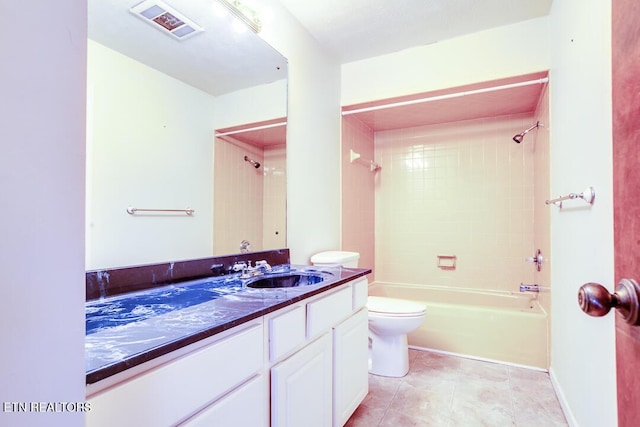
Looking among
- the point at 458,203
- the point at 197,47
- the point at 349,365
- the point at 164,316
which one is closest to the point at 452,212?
the point at 458,203

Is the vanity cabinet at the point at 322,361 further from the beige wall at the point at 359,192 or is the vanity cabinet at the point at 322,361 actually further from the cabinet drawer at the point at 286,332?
the beige wall at the point at 359,192

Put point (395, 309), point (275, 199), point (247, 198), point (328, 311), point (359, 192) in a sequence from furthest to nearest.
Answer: point (359, 192) < point (395, 309) < point (275, 199) < point (247, 198) < point (328, 311)

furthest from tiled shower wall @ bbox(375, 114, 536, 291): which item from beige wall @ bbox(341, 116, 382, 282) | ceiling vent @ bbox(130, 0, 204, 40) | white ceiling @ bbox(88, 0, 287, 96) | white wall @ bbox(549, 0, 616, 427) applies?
ceiling vent @ bbox(130, 0, 204, 40)

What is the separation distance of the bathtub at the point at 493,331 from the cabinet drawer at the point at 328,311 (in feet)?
4.33

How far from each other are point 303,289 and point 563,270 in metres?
1.50

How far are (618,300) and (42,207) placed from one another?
80 cm

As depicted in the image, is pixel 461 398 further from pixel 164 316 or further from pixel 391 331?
pixel 164 316

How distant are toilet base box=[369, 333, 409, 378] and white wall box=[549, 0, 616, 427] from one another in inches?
34.9

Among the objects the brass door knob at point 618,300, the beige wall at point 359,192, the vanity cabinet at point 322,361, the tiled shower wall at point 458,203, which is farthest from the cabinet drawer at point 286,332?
the tiled shower wall at point 458,203

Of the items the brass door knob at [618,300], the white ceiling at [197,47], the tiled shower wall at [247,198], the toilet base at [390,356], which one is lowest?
the toilet base at [390,356]

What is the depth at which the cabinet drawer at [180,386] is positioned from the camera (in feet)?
1.91

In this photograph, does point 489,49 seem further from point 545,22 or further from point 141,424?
point 141,424

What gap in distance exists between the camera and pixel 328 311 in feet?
4.46

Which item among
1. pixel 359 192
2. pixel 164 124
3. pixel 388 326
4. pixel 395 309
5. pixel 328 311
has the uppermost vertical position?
pixel 164 124
